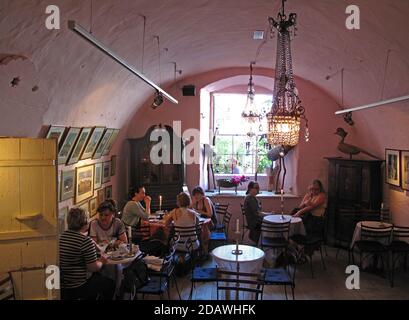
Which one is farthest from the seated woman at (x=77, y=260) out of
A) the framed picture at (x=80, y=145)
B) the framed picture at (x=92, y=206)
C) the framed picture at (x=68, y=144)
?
the framed picture at (x=92, y=206)

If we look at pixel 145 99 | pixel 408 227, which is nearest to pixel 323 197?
pixel 408 227

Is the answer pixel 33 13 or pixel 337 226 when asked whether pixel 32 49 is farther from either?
pixel 337 226

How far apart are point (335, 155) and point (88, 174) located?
5942 millimetres

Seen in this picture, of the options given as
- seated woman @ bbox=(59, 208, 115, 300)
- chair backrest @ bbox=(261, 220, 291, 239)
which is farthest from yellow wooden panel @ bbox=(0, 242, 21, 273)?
chair backrest @ bbox=(261, 220, 291, 239)

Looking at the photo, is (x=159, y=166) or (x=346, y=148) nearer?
(x=346, y=148)

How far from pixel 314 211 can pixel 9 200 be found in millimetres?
5882

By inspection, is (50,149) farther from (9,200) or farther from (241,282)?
(241,282)

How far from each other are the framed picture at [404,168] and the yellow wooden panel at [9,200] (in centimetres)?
649

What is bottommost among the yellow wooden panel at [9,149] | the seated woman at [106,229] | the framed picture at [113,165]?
the seated woman at [106,229]

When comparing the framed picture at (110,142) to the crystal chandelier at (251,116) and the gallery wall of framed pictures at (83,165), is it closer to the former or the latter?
the gallery wall of framed pictures at (83,165)

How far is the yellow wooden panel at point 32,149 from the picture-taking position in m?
4.57

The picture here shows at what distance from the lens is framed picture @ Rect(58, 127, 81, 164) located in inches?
229

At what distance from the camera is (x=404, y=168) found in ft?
24.0

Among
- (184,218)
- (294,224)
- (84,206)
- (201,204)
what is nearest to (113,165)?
(84,206)
